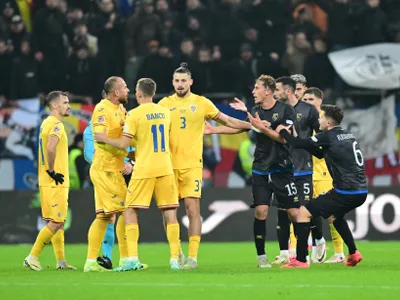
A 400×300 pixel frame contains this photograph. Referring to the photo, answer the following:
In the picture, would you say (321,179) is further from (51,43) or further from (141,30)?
(51,43)

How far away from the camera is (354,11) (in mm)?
20000

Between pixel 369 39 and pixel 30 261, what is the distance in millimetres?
9753

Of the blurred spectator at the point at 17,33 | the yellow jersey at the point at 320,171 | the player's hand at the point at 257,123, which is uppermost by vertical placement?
the blurred spectator at the point at 17,33

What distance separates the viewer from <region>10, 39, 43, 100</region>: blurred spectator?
20.4m

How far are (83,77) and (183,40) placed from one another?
215 cm

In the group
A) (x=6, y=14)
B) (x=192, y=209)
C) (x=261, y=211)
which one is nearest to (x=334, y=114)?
(x=261, y=211)

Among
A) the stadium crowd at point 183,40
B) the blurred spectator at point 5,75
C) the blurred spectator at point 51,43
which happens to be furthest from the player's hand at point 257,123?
the blurred spectator at point 5,75

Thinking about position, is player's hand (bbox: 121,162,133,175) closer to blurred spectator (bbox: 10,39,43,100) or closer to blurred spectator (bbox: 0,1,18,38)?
blurred spectator (bbox: 10,39,43,100)

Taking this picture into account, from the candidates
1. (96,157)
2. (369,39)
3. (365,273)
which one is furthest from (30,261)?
(369,39)

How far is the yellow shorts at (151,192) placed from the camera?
11164 mm

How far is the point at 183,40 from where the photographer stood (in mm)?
→ 20375

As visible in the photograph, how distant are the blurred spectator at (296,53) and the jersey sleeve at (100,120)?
870cm

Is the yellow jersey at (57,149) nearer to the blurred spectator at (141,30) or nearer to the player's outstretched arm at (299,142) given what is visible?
the player's outstretched arm at (299,142)

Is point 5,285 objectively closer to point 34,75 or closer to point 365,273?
point 365,273
